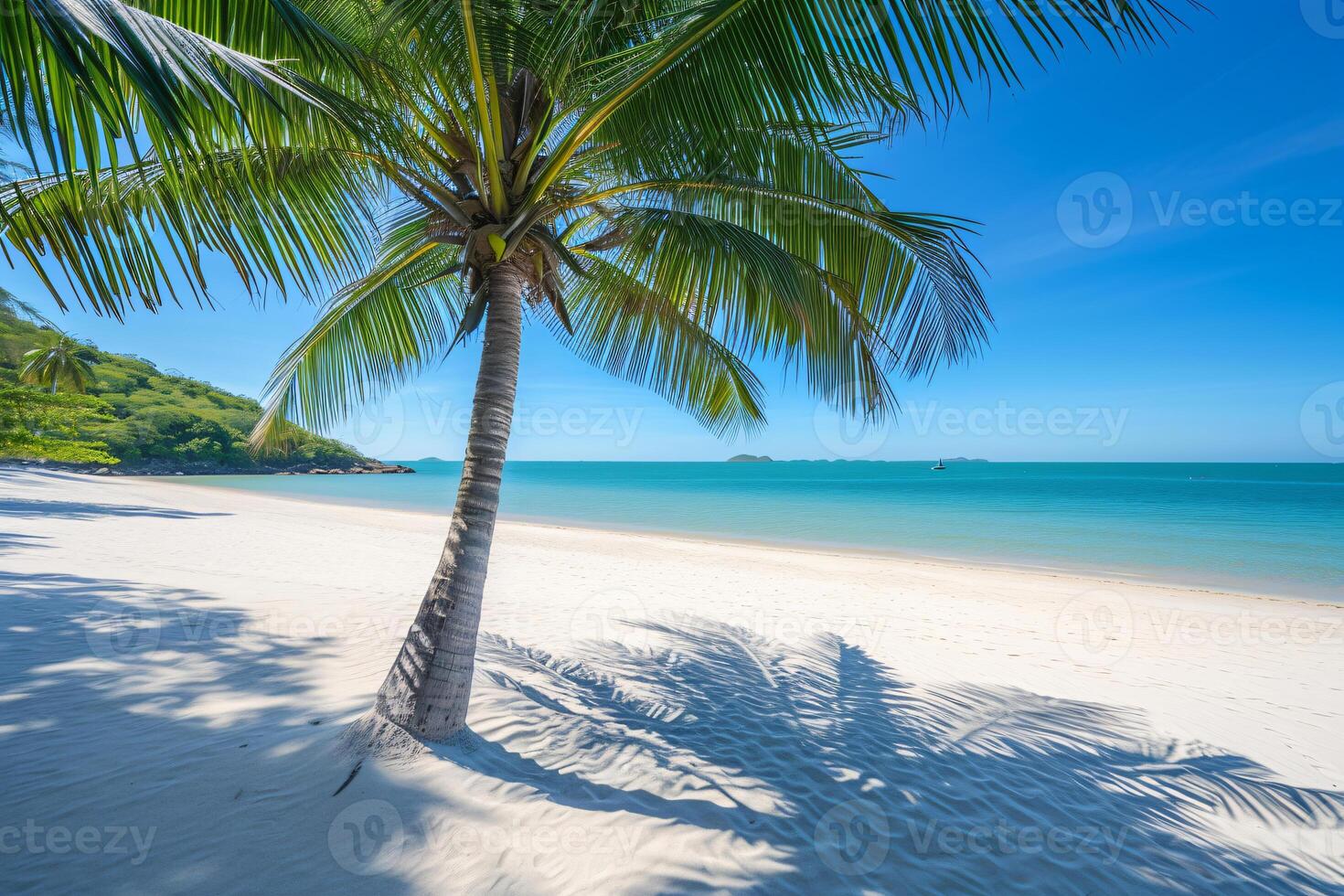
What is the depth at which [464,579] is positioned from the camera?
9.55 feet

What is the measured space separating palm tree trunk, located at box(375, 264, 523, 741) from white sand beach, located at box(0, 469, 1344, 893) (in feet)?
0.77

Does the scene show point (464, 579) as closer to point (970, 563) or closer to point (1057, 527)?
point (970, 563)

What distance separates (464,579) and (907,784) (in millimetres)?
2653

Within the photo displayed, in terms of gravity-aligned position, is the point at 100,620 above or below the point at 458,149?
below

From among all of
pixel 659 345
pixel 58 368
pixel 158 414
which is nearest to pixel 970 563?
pixel 659 345

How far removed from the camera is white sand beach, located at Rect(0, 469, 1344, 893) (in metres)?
2.18

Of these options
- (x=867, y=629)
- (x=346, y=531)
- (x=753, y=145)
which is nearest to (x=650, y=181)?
(x=753, y=145)

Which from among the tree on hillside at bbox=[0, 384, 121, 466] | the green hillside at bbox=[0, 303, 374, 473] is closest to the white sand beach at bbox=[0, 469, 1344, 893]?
the tree on hillside at bbox=[0, 384, 121, 466]

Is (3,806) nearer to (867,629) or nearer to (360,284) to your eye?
(360,284)

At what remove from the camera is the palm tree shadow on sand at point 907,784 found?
2.42 metres

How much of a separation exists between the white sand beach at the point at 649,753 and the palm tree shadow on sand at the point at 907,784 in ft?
0.06

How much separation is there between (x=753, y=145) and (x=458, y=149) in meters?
1.64

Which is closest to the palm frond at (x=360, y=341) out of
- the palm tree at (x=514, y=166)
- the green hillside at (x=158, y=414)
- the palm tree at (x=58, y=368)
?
the palm tree at (x=514, y=166)

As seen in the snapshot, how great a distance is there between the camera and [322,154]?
3088 mm
